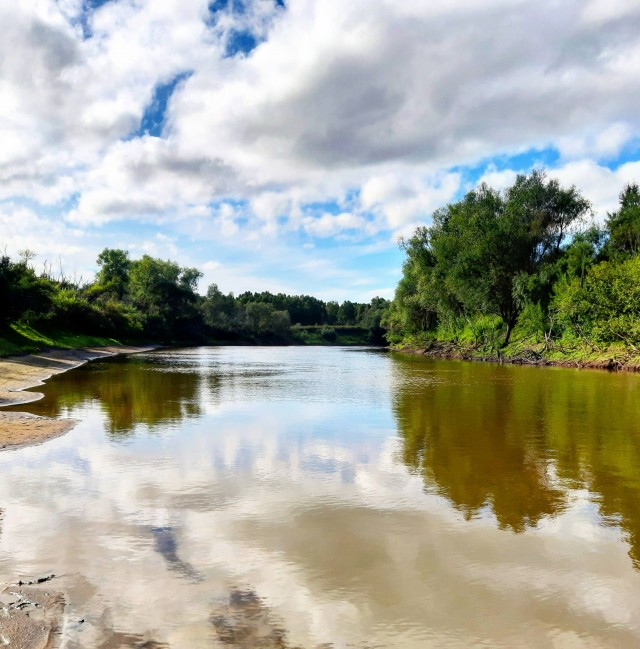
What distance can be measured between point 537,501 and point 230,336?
4763 inches

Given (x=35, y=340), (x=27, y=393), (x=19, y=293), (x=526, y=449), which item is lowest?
(x=526, y=449)

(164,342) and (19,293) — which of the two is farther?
(164,342)

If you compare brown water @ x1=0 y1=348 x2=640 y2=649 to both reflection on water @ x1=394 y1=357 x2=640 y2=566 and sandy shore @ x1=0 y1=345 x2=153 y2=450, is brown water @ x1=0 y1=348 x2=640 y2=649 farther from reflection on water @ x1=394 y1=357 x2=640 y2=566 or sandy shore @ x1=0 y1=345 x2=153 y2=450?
sandy shore @ x1=0 y1=345 x2=153 y2=450

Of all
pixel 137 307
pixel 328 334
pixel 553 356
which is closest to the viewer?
pixel 553 356

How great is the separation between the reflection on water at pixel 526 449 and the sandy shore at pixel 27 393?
34.0ft

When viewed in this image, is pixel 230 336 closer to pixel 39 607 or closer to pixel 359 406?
pixel 359 406

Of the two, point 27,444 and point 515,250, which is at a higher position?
point 515,250

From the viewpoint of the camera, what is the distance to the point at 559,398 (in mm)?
26141

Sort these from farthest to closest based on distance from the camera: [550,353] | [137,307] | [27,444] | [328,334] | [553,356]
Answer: [328,334] < [137,307] < [550,353] < [553,356] < [27,444]

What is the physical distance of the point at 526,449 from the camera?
48.7 feet

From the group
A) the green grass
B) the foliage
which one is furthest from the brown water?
the foliage

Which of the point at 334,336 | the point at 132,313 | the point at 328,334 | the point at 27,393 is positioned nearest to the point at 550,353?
the point at 27,393

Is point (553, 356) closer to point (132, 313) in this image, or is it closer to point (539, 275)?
point (539, 275)

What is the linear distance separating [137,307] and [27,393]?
91626 millimetres
